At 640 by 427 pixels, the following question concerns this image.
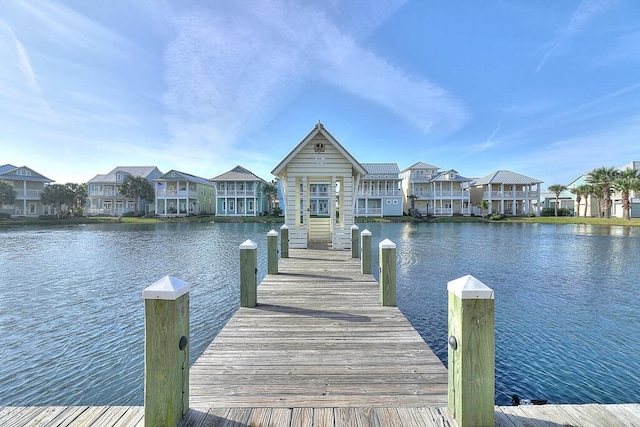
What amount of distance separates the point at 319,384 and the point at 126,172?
67672 millimetres

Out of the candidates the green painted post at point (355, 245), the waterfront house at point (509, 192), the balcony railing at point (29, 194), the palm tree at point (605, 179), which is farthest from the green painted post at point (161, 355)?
the balcony railing at point (29, 194)

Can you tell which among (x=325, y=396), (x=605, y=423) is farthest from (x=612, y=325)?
(x=325, y=396)

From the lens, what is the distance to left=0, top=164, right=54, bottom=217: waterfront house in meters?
52.2

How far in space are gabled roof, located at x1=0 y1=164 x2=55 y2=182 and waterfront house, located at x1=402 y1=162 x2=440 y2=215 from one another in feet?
217

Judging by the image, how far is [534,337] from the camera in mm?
6984

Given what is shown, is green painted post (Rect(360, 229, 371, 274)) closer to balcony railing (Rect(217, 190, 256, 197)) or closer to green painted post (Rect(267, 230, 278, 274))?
green painted post (Rect(267, 230, 278, 274))

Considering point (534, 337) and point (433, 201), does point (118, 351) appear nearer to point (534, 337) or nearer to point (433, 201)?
point (534, 337)

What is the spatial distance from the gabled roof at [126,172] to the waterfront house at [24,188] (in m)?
8.03

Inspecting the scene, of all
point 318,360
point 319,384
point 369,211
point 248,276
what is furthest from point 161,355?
point 369,211

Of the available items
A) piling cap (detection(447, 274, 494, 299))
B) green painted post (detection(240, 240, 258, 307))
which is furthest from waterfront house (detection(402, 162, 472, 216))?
piling cap (detection(447, 274, 494, 299))

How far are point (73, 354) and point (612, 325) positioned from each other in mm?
12294

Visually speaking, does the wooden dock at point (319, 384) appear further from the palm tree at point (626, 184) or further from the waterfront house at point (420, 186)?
the waterfront house at point (420, 186)

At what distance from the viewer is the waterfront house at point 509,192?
55281mm

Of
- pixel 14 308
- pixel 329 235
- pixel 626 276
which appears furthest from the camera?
pixel 329 235
